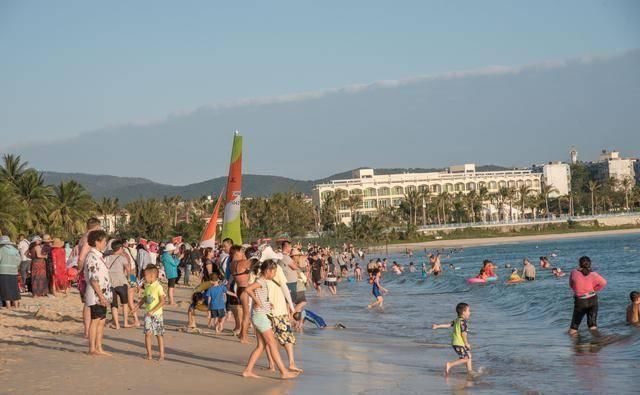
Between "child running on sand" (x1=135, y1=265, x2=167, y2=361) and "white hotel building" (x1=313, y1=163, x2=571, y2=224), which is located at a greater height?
"white hotel building" (x1=313, y1=163, x2=571, y2=224)

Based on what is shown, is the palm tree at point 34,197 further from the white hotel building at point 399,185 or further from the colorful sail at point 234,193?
the white hotel building at point 399,185

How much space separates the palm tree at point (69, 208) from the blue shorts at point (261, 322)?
55.8m

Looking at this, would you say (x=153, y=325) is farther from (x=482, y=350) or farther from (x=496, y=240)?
(x=496, y=240)

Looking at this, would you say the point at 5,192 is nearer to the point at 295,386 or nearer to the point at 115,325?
the point at 115,325

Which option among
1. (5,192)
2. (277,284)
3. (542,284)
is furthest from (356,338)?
(5,192)

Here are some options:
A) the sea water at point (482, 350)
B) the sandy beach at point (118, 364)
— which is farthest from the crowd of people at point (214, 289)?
the sea water at point (482, 350)

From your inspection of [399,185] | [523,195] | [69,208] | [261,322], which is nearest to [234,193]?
[261,322]

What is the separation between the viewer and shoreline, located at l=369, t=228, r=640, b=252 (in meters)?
118

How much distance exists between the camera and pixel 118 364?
36.3 ft

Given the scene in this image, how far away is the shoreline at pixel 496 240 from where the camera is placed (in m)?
118

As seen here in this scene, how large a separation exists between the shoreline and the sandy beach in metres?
97.8

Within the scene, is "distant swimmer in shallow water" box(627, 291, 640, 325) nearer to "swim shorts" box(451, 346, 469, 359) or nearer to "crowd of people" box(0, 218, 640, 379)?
"crowd of people" box(0, 218, 640, 379)

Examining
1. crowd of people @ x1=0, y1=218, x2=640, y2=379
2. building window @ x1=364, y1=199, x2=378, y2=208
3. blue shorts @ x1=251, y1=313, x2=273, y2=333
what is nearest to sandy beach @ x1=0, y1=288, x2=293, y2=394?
crowd of people @ x1=0, y1=218, x2=640, y2=379

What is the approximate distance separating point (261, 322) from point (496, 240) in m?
117
